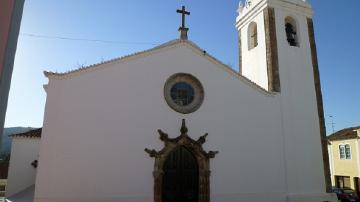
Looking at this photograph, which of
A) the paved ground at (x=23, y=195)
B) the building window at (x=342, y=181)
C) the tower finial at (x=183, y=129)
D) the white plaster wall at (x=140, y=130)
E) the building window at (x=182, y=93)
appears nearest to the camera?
the white plaster wall at (x=140, y=130)

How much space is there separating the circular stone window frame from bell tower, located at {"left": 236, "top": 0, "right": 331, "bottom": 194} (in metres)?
3.83

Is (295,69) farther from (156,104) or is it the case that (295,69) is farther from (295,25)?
(156,104)

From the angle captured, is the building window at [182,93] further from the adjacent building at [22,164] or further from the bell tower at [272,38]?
the adjacent building at [22,164]

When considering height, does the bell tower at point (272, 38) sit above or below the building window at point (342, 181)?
above

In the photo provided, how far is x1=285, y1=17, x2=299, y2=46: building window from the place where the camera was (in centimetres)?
1680

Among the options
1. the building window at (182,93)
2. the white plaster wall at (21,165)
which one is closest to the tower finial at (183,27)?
the building window at (182,93)

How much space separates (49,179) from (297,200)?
10002mm

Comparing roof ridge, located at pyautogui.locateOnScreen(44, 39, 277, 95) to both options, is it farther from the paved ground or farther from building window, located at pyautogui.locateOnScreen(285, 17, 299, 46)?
the paved ground

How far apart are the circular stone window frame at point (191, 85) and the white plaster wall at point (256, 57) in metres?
3.91

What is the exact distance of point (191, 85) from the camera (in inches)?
542

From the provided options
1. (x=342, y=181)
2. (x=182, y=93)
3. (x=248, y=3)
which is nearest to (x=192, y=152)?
(x=182, y=93)

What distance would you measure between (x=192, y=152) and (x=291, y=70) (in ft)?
22.2

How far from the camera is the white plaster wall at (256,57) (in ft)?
53.1

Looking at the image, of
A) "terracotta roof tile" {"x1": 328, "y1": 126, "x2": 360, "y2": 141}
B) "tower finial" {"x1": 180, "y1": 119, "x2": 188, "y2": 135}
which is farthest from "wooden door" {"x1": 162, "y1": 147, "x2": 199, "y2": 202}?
"terracotta roof tile" {"x1": 328, "y1": 126, "x2": 360, "y2": 141}
